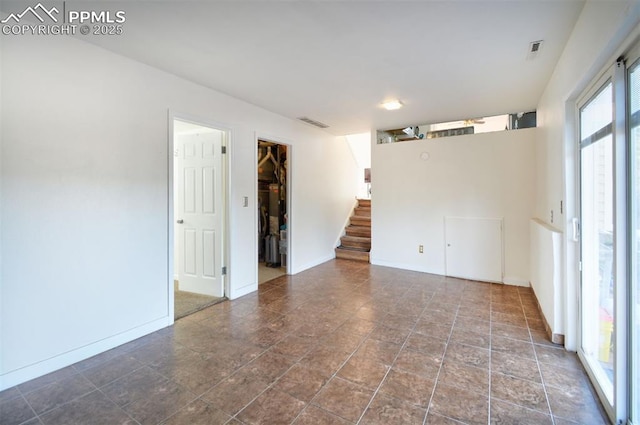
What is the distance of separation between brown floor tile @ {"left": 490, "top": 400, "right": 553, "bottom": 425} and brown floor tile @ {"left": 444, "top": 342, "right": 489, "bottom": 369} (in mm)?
455

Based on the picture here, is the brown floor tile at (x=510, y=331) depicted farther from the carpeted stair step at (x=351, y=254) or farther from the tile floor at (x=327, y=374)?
the carpeted stair step at (x=351, y=254)

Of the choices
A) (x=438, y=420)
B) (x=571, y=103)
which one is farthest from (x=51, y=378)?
(x=571, y=103)

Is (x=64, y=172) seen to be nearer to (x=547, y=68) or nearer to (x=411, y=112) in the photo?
(x=411, y=112)

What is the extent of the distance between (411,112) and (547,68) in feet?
5.54

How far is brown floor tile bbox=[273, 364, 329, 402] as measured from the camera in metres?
1.92

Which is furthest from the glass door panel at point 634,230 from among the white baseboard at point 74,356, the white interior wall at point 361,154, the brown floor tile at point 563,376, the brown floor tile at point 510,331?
the white interior wall at point 361,154

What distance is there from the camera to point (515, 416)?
1.71 metres

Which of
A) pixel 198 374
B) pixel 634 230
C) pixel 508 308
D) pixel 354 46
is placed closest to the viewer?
pixel 634 230

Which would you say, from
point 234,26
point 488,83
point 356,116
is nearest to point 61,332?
point 234,26

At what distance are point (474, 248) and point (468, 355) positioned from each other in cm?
259

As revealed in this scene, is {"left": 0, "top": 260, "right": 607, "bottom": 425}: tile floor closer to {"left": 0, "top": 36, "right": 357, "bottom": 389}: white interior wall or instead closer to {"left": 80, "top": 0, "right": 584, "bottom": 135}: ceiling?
{"left": 0, "top": 36, "right": 357, "bottom": 389}: white interior wall

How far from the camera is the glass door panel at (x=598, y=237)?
5.82 feet

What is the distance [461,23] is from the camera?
2.07m

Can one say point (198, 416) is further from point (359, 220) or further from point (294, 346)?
point (359, 220)
